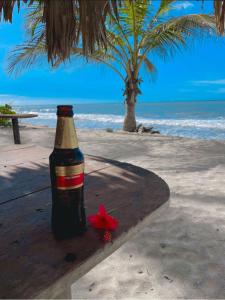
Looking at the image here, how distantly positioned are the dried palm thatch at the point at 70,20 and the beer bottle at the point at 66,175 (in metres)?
0.64

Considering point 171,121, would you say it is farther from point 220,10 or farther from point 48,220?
point 48,220

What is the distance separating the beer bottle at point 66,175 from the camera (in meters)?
0.76

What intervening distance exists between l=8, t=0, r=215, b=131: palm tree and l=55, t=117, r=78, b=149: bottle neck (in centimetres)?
613

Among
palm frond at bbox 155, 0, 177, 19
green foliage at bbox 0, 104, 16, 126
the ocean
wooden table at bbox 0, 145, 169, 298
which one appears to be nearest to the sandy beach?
wooden table at bbox 0, 145, 169, 298

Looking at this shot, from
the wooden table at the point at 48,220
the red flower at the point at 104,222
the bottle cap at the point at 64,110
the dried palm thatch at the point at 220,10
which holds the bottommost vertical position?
the wooden table at the point at 48,220

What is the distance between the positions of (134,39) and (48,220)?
7.19 meters

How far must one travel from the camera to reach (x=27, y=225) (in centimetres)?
91

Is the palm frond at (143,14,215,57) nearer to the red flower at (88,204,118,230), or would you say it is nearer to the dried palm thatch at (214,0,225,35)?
the dried palm thatch at (214,0,225,35)

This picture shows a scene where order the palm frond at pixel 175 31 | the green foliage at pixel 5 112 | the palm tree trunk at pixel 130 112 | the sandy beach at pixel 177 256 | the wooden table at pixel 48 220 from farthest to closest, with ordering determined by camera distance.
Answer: the green foliage at pixel 5 112 → the palm tree trunk at pixel 130 112 → the palm frond at pixel 175 31 → the sandy beach at pixel 177 256 → the wooden table at pixel 48 220

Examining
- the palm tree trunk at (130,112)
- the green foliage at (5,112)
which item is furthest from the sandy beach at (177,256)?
the green foliage at (5,112)

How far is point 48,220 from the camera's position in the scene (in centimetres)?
94

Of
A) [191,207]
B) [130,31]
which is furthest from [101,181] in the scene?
[130,31]

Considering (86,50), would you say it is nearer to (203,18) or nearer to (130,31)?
(203,18)

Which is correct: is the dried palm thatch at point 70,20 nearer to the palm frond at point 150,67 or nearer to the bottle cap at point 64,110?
the bottle cap at point 64,110
